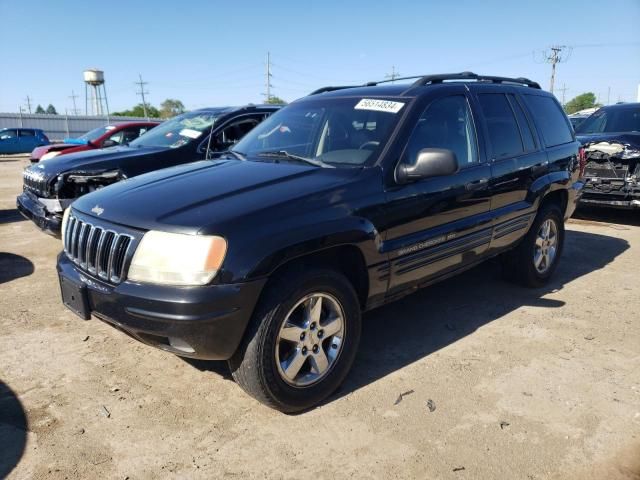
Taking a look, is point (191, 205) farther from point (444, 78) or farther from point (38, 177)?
point (38, 177)

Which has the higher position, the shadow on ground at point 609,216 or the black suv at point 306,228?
the black suv at point 306,228

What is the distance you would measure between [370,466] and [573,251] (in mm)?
5061

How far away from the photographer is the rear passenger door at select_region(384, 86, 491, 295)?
11.0ft

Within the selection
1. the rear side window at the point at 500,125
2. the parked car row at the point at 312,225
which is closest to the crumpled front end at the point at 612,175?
the parked car row at the point at 312,225

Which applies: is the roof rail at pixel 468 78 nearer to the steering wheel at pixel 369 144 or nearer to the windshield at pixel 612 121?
the steering wheel at pixel 369 144

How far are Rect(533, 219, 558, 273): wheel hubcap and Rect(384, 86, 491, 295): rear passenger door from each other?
111 centimetres

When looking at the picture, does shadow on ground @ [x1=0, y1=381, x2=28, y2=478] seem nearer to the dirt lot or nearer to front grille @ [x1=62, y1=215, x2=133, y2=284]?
the dirt lot

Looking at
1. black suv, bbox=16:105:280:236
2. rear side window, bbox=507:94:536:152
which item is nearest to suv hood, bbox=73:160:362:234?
black suv, bbox=16:105:280:236

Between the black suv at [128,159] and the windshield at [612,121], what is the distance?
5.84 metres

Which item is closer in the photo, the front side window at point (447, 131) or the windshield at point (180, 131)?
the front side window at point (447, 131)

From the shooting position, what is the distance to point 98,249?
2867 millimetres

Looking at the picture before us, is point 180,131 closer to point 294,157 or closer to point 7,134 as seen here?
point 294,157

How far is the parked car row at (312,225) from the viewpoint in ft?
8.45

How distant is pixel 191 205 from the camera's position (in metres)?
2.79
